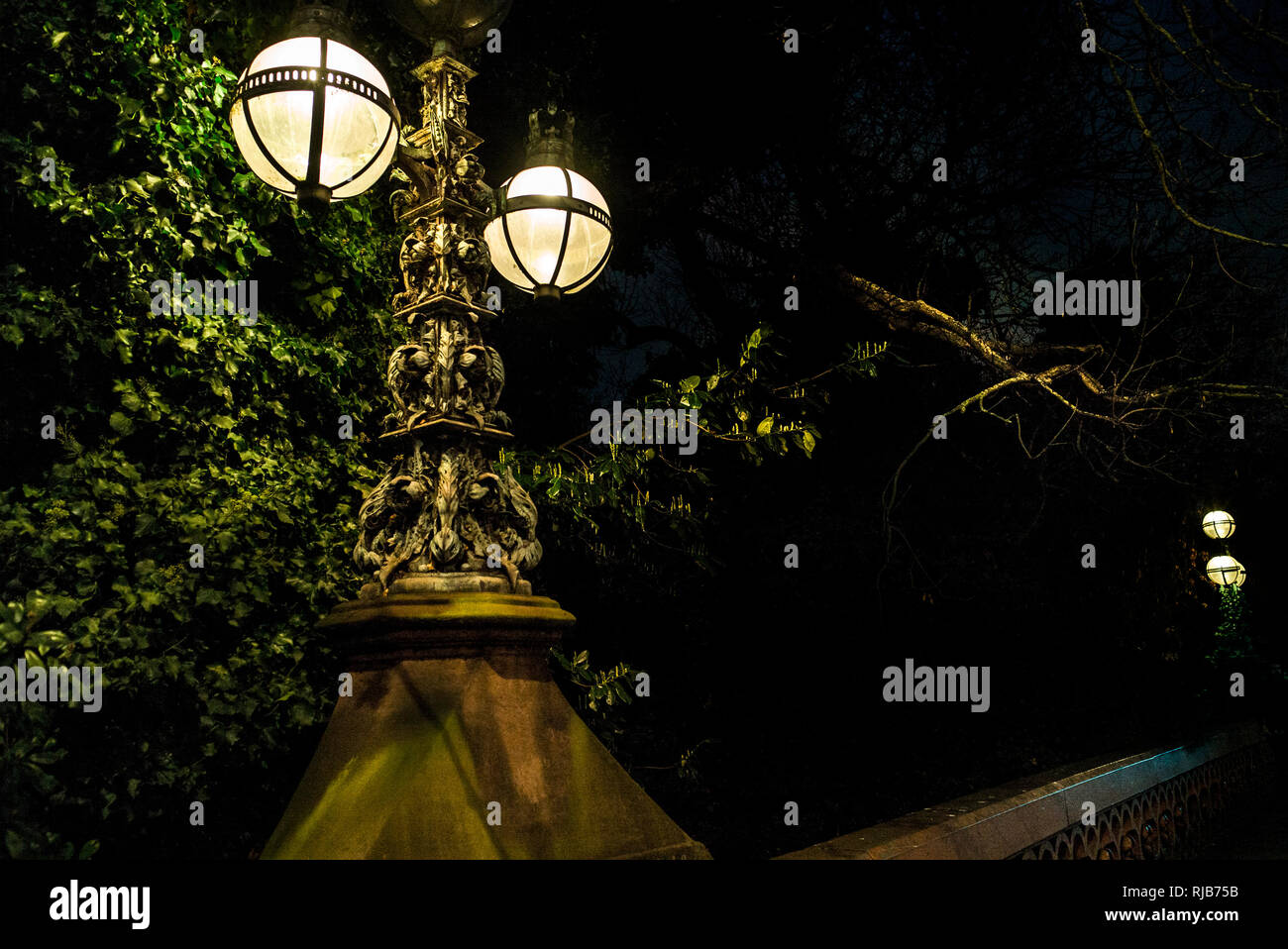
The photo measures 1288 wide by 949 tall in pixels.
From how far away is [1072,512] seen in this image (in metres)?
12.1

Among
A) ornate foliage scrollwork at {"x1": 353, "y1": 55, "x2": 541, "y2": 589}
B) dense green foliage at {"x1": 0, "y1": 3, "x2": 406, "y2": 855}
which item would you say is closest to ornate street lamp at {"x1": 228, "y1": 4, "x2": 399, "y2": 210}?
ornate foliage scrollwork at {"x1": 353, "y1": 55, "x2": 541, "y2": 589}

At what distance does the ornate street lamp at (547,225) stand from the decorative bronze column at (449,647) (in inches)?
8.9

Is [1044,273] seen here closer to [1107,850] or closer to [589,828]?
[1107,850]

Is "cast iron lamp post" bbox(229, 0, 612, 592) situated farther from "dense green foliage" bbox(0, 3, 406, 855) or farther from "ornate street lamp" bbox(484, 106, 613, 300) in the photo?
"dense green foliage" bbox(0, 3, 406, 855)

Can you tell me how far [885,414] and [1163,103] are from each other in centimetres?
664

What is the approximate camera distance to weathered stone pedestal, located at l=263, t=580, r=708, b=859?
2750mm

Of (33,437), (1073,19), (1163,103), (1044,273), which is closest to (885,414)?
(1044,273)

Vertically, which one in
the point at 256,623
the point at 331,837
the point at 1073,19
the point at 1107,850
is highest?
the point at 1073,19

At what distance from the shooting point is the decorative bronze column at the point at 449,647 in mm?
2809

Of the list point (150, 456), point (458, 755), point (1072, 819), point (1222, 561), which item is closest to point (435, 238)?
point (458, 755)

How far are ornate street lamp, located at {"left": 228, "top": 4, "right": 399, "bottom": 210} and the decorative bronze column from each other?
15.2 inches

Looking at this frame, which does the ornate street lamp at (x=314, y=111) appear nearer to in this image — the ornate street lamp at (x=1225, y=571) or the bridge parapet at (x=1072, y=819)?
the bridge parapet at (x=1072, y=819)

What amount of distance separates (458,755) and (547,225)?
2114mm
